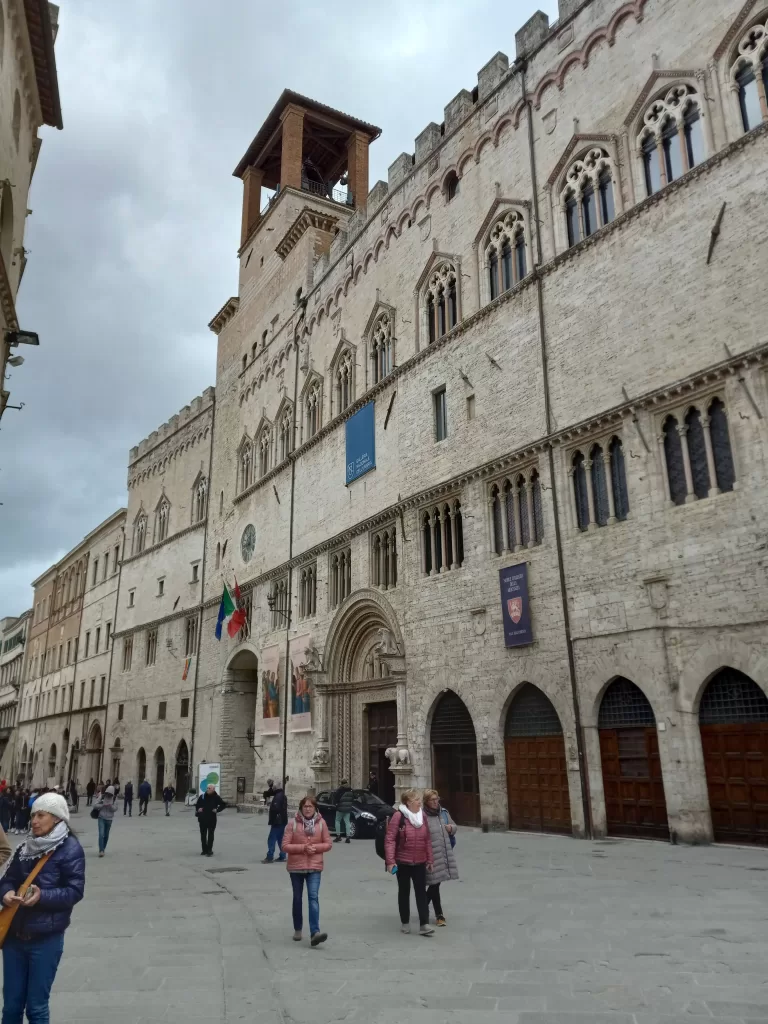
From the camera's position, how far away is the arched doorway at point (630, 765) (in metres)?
14.3

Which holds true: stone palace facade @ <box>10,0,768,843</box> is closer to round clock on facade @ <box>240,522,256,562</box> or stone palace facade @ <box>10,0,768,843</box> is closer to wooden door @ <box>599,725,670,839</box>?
wooden door @ <box>599,725,670,839</box>

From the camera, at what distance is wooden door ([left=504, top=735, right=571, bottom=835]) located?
16.0 m

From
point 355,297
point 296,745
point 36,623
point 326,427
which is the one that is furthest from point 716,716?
point 36,623

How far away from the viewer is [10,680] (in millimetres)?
69062

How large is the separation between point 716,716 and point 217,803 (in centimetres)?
964

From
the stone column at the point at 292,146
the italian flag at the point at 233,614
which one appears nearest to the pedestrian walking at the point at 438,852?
the italian flag at the point at 233,614

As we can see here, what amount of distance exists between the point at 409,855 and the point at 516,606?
10.2 meters

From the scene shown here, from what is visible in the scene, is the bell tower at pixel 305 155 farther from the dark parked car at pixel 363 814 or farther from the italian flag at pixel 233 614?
the dark parked car at pixel 363 814

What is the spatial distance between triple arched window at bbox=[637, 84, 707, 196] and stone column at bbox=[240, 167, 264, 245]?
25321 millimetres

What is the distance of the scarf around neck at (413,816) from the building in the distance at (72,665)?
37.9 m

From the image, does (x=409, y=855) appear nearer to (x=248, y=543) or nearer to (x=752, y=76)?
(x=752, y=76)

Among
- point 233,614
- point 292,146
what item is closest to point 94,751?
point 233,614

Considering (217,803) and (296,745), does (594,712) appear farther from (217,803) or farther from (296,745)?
(296,745)

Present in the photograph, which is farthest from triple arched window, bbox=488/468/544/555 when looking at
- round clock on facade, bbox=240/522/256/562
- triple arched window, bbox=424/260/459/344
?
round clock on facade, bbox=240/522/256/562
